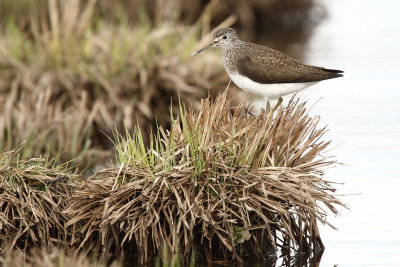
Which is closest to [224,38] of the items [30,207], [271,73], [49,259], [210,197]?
[271,73]

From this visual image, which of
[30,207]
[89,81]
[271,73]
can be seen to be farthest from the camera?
[89,81]

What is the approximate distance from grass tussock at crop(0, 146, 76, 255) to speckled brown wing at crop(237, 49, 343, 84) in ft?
6.82

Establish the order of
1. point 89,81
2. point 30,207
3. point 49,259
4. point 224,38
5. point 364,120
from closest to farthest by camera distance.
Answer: point 49,259
point 30,207
point 224,38
point 89,81
point 364,120

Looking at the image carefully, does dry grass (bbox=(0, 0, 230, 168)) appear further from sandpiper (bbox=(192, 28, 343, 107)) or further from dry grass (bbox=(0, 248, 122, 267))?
dry grass (bbox=(0, 248, 122, 267))

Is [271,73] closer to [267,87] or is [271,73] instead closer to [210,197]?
[267,87]

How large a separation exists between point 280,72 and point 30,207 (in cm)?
278

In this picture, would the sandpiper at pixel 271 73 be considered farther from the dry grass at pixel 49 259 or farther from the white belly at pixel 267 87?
the dry grass at pixel 49 259

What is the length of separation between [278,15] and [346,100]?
9.80 m

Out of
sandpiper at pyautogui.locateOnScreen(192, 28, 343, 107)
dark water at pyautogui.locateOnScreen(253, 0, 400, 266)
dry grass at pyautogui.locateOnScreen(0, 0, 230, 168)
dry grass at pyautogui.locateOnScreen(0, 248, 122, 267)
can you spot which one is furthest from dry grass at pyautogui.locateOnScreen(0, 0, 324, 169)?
dry grass at pyautogui.locateOnScreen(0, 248, 122, 267)

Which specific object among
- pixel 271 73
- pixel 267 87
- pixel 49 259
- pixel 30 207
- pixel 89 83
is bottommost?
pixel 49 259

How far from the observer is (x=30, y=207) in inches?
325

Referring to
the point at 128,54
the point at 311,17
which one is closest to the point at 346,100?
the point at 128,54

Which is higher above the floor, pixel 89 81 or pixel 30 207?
pixel 89 81

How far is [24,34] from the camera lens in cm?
1596
